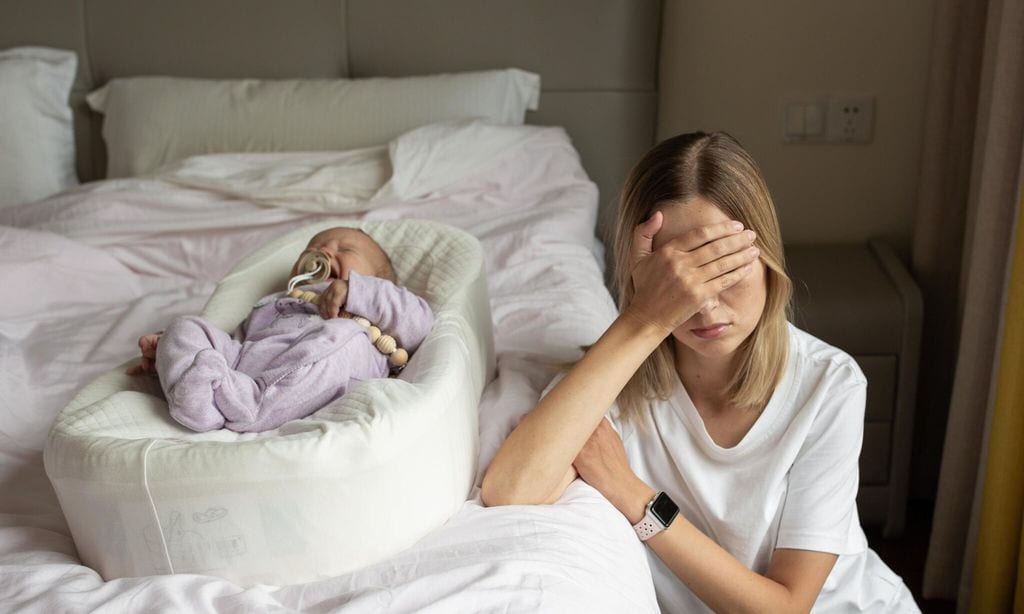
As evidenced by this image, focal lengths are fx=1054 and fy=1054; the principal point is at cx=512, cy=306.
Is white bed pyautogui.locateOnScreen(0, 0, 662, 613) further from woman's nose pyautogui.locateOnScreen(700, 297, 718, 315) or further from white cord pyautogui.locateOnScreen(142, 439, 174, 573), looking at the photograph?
woman's nose pyautogui.locateOnScreen(700, 297, 718, 315)

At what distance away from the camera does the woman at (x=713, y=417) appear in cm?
118

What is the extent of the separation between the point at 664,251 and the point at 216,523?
0.55m

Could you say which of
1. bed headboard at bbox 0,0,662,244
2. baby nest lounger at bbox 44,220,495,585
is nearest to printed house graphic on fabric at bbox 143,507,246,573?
baby nest lounger at bbox 44,220,495,585

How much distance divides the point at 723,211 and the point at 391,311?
44cm

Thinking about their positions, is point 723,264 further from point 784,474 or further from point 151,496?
point 151,496

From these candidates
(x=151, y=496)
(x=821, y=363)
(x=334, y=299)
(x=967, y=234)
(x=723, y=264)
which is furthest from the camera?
(x=967, y=234)

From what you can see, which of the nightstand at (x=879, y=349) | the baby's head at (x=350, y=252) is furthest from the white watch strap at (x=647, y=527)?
the nightstand at (x=879, y=349)

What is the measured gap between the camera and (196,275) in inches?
84.2

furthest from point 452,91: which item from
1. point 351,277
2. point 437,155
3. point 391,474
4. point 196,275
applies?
point 391,474

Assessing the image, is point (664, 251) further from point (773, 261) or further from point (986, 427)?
point (986, 427)

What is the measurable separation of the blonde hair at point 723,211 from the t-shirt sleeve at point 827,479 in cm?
7

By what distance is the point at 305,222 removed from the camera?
85.6 inches

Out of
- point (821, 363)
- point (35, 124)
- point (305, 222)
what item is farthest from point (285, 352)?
point (35, 124)

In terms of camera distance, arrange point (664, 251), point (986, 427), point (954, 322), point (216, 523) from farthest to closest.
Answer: point (954, 322) → point (986, 427) → point (664, 251) → point (216, 523)
